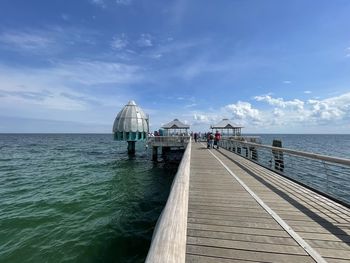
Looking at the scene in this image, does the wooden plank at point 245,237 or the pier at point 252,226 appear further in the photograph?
the wooden plank at point 245,237

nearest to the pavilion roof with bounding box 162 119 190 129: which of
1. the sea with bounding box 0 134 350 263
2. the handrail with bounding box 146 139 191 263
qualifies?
the sea with bounding box 0 134 350 263

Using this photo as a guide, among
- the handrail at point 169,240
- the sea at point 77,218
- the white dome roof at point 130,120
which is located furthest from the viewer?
the white dome roof at point 130,120

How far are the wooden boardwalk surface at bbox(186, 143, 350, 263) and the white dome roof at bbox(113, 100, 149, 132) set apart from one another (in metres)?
26.3

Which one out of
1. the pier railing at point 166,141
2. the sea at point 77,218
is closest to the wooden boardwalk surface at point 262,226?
the sea at point 77,218

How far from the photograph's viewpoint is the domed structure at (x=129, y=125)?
31.6 m

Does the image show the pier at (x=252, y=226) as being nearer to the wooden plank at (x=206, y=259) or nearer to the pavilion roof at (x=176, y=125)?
the wooden plank at (x=206, y=259)

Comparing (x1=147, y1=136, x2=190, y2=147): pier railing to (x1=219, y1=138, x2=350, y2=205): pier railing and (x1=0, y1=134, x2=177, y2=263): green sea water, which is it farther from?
(x1=0, y1=134, x2=177, y2=263): green sea water

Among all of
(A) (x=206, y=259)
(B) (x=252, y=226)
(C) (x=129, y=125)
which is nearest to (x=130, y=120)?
(C) (x=129, y=125)

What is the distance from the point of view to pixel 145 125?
3416cm

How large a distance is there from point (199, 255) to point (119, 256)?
4.75 m

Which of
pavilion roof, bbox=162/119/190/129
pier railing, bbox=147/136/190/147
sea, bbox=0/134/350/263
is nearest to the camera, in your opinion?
sea, bbox=0/134/350/263

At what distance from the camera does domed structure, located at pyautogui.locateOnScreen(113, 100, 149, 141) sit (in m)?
31.6

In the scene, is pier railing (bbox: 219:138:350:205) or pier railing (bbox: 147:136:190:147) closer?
pier railing (bbox: 219:138:350:205)

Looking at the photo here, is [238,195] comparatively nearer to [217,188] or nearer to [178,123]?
[217,188]
